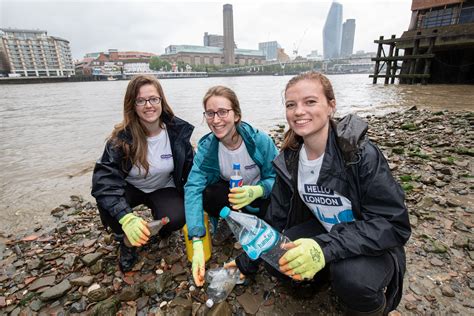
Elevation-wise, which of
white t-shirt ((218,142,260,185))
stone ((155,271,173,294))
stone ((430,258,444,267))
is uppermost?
white t-shirt ((218,142,260,185))

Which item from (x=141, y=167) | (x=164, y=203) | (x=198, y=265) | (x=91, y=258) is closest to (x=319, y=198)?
(x=198, y=265)

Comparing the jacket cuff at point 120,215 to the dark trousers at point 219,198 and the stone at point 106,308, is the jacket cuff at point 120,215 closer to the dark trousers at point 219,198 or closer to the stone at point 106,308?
the stone at point 106,308

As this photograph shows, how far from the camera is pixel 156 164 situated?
3.04 meters

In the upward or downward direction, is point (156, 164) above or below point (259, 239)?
above

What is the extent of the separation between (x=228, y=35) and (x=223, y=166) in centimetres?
17131

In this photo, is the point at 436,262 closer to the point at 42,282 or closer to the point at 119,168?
the point at 119,168

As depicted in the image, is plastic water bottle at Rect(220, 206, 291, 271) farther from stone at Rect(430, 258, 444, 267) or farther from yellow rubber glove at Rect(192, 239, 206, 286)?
stone at Rect(430, 258, 444, 267)

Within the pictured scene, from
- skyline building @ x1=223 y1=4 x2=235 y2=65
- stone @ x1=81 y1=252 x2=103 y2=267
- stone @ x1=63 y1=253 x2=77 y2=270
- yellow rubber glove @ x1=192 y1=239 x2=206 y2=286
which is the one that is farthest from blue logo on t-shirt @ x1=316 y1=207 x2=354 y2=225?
skyline building @ x1=223 y1=4 x2=235 y2=65

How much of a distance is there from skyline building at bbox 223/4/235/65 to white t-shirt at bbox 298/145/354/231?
156 m

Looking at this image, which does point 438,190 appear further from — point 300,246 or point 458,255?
point 300,246

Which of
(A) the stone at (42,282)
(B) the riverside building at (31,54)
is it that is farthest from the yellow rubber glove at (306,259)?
(B) the riverside building at (31,54)

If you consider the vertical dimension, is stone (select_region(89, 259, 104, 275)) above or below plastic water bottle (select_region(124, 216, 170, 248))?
below

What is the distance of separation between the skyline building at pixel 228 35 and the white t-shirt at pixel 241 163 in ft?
509

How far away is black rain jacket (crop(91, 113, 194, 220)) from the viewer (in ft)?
8.36
